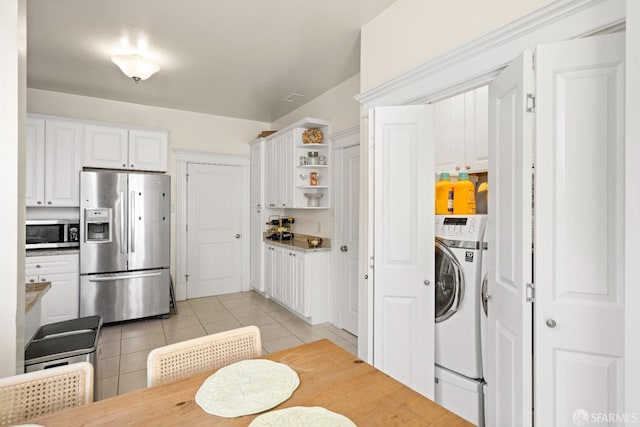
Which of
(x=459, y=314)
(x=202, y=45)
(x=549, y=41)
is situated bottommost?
(x=459, y=314)

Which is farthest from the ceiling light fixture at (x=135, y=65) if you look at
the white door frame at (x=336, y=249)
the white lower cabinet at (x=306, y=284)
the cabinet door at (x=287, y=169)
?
the white lower cabinet at (x=306, y=284)

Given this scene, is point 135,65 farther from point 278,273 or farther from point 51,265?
point 278,273

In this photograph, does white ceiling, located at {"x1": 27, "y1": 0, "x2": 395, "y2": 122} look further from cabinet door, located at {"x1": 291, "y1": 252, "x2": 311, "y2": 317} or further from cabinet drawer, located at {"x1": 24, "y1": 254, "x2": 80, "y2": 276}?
cabinet door, located at {"x1": 291, "y1": 252, "x2": 311, "y2": 317}

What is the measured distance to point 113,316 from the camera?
3.72 meters

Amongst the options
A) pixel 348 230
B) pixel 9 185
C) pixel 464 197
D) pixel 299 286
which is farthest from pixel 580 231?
pixel 299 286

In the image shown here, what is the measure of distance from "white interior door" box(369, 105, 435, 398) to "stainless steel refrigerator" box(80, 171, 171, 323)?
3010 mm

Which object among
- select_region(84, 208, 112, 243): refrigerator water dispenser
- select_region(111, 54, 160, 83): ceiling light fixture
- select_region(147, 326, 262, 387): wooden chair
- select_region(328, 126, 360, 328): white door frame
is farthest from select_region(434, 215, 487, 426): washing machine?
select_region(84, 208, 112, 243): refrigerator water dispenser

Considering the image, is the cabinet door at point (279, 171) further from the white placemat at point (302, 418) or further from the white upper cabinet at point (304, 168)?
the white placemat at point (302, 418)

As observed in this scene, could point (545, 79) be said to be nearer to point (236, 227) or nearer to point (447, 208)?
point (447, 208)

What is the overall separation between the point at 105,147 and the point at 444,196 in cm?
401

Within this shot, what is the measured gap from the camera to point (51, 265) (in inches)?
137

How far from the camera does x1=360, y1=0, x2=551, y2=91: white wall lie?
165cm

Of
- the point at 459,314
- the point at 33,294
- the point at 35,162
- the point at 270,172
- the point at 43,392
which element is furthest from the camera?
the point at 270,172

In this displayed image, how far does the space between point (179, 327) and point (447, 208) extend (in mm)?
3243
